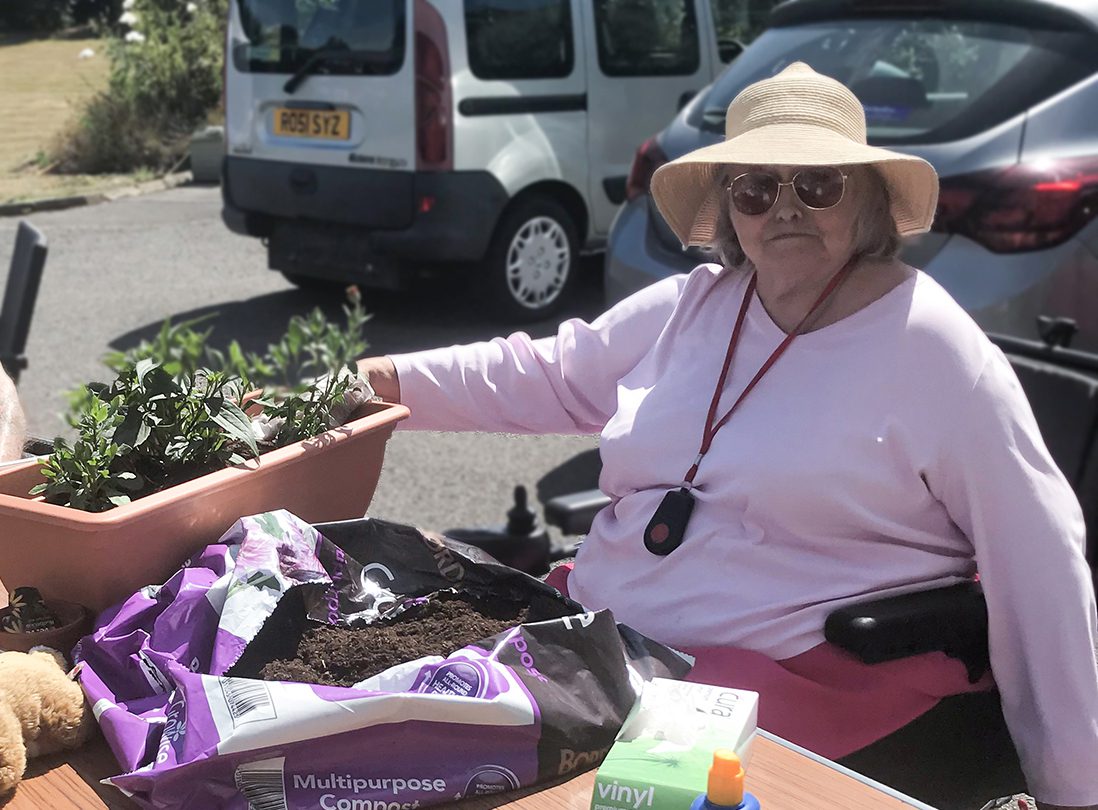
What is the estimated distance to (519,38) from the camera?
6.71m

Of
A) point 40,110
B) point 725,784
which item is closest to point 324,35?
point 725,784

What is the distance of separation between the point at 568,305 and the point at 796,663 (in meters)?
5.87

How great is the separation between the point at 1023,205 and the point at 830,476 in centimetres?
205

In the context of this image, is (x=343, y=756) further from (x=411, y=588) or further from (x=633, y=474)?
(x=633, y=474)

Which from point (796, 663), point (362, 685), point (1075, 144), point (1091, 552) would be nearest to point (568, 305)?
point (1075, 144)

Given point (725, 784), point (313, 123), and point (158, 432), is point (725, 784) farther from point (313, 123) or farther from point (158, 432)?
point (313, 123)

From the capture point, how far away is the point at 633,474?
192 centimetres

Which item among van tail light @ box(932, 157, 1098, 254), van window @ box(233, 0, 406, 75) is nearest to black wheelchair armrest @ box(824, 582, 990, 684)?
van tail light @ box(932, 157, 1098, 254)

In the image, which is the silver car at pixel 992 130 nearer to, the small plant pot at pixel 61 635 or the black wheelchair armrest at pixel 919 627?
the black wheelchair armrest at pixel 919 627

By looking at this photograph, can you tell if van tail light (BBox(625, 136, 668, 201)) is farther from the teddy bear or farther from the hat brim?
the teddy bear

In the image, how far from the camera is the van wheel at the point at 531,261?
6905 millimetres

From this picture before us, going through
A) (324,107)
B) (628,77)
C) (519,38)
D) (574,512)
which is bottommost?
(574,512)

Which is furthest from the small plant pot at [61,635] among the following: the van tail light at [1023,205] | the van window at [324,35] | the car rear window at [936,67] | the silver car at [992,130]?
the van window at [324,35]

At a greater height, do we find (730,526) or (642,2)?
(642,2)
